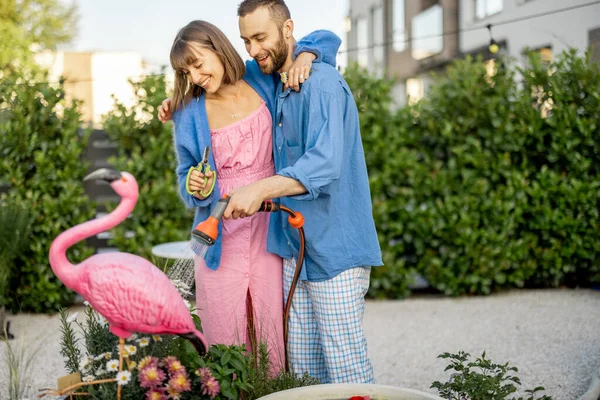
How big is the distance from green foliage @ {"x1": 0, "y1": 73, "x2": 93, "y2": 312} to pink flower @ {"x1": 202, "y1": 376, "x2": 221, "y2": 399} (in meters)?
3.85

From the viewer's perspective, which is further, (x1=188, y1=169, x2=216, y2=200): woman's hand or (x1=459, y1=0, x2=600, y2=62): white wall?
(x1=459, y1=0, x2=600, y2=62): white wall

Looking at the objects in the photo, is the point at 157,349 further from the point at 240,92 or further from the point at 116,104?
the point at 116,104

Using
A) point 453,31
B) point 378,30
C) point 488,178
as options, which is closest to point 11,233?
point 488,178

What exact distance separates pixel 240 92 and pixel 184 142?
12.6 inches

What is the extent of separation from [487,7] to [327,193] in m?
13.4

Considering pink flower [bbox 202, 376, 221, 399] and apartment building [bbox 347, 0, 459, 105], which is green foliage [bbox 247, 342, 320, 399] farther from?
apartment building [bbox 347, 0, 459, 105]

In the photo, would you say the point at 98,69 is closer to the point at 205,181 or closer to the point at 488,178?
the point at 488,178

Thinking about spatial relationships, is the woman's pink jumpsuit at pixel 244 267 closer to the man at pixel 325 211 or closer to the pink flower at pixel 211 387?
the man at pixel 325 211

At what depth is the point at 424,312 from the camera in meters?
5.65

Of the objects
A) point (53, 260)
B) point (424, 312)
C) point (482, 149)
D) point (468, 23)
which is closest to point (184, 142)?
point (53, 260)

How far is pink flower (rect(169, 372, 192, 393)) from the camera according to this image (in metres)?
2.05

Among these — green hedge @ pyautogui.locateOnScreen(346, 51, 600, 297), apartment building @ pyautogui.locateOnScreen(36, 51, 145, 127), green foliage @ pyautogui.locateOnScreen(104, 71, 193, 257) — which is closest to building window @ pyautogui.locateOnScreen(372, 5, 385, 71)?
apartment building @ pyautogui.locateOnScreen(36, 51, 145, 127)

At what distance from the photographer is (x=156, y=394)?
205 centimetres

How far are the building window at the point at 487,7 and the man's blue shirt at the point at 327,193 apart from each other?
40.4 feet
